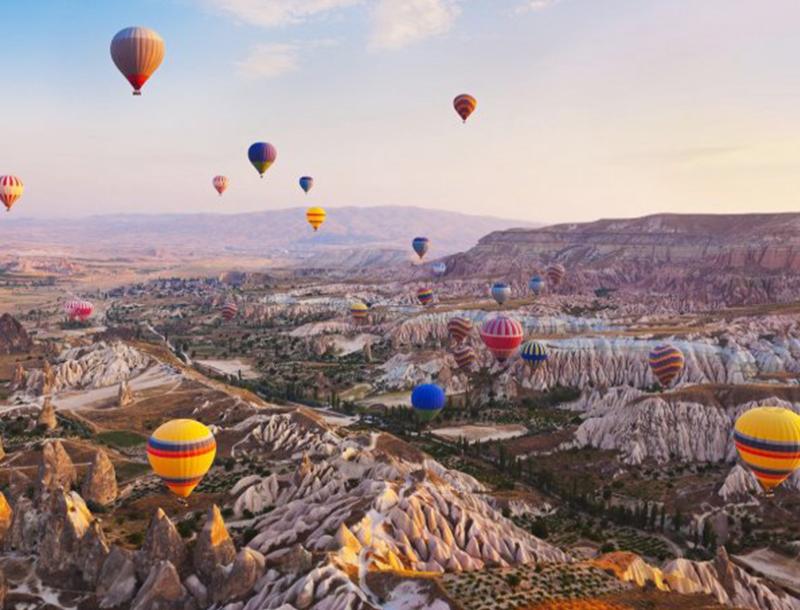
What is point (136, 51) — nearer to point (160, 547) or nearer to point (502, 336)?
point (160, 547)

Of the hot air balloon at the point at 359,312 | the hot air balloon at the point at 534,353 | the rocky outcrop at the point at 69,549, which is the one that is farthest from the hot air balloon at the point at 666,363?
the hot air balloon at the point at 359,312

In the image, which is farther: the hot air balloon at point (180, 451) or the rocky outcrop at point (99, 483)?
the rocky outcrop at point (99, 483)

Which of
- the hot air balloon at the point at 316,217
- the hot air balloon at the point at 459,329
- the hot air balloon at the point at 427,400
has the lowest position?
the hot air balloon at the point at 427,400

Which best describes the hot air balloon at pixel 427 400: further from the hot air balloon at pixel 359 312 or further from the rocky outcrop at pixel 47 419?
the hot air balloon at pixel 359 312

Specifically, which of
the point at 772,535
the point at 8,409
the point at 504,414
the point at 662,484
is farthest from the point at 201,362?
the point at 772,535

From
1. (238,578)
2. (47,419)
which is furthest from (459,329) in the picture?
(238,578)

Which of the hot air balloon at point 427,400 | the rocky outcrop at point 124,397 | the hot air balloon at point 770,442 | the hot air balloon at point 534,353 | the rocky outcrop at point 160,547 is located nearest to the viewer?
the rocky outcrop at point 160,547
